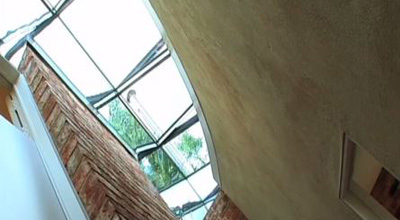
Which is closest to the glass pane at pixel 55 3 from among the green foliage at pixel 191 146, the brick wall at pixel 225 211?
the green foliage at pixel 191 146

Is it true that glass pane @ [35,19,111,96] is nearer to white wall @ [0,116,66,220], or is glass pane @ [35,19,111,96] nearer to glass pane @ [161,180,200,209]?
glass pane @ [161,180,200,209]

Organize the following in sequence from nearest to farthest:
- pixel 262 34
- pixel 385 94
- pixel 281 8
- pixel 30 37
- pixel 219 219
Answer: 1. pixel 385 94
2. pixel 281 8
3. pixel 262 34
4. pixel 30 37
5. pixel 219 219

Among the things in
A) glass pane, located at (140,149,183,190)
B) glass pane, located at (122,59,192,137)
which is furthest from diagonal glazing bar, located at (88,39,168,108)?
glass pane, located at (140,149,183,190)

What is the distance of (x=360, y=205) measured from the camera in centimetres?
280

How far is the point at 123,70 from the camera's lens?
204 inches

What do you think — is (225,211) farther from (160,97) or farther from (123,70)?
(123,70)

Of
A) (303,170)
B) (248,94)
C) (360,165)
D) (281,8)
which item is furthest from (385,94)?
(303,170)

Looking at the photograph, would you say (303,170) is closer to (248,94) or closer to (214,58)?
(248,94)

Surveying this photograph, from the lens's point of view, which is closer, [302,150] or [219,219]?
[302,150]

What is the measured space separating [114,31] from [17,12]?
92 centimetres

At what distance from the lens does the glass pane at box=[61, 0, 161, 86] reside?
475cm

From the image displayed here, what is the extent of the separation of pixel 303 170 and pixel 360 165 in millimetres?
477

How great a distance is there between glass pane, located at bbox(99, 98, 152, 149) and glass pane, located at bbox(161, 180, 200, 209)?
84 cm

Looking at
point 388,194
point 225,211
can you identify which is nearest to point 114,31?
point 225,211
